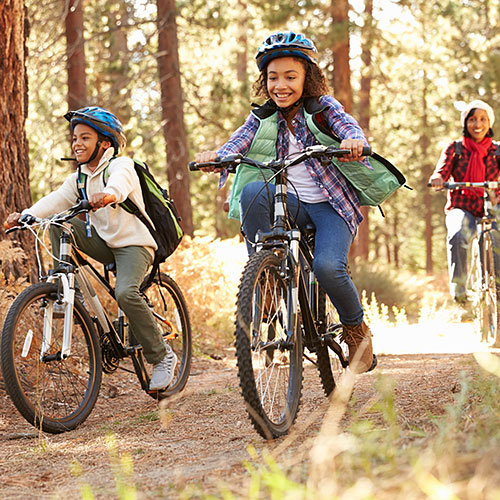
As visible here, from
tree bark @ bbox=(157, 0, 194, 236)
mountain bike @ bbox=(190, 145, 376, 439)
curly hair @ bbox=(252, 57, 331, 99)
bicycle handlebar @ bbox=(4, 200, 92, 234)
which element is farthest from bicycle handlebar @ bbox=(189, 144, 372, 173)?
tree bark @ bbox=(157, 0, 194, 236)

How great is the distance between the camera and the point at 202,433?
4207 mm

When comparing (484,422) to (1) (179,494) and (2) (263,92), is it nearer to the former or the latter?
(1) (179,494)

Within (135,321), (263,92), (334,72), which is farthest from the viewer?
(334,72)

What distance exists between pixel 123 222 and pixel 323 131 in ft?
5.17

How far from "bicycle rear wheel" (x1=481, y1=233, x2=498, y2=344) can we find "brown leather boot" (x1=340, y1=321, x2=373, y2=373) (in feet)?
11.5

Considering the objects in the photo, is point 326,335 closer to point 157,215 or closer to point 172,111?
point 157,215

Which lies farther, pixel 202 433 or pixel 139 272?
pixel 139 272

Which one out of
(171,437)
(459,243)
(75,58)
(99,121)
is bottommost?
(171,437)

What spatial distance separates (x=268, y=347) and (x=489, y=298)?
511 centimetres

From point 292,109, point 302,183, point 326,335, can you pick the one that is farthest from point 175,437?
point 292,109

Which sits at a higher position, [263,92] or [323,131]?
[263,92]

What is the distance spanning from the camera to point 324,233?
435cm

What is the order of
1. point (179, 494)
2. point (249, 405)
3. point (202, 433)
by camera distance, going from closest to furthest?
1. point (179, 494)
2. point (249, 405)
3. point (202, 433)

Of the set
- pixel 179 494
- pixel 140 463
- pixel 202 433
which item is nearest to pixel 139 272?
pixel 202 433
